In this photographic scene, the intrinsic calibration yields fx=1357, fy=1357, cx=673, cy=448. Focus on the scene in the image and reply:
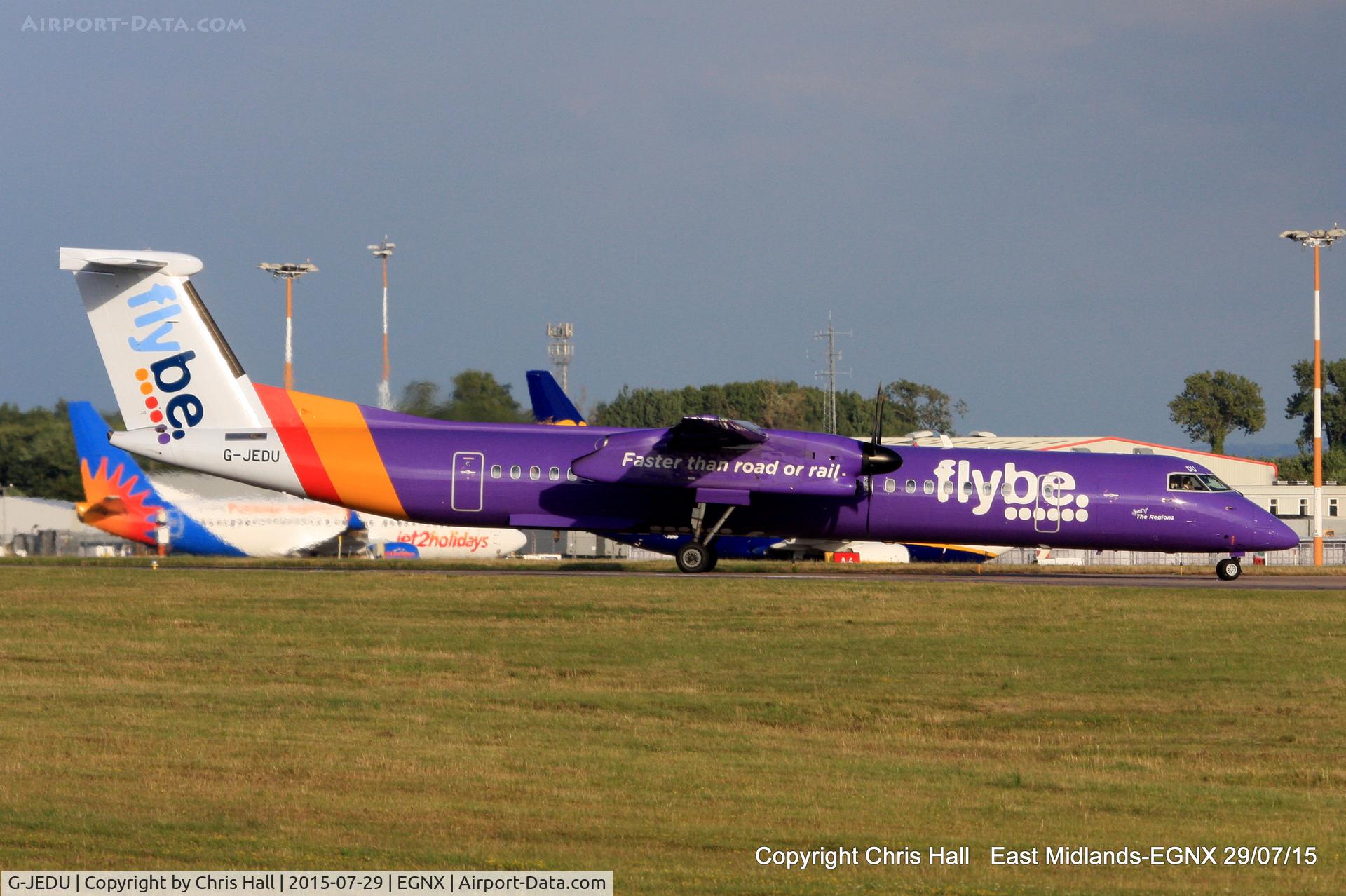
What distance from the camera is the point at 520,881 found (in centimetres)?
788

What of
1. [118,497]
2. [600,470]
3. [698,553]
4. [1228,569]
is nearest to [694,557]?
[698,553]

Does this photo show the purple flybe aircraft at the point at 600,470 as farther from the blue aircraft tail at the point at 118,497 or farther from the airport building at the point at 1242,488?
the airport building at the point at 1242,488

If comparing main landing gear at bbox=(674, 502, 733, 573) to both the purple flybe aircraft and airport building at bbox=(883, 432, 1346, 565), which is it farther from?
airport building at bbox=(883, 432, 1346, 565)

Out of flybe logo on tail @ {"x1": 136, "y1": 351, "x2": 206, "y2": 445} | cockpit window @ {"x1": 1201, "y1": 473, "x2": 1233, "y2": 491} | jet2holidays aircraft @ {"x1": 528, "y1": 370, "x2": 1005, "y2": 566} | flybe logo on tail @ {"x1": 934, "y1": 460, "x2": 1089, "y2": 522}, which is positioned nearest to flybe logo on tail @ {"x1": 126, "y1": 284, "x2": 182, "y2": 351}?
flybe logo on tail @ {"x1": 136, "y1": 351, "x2": 206, "y2": 445}

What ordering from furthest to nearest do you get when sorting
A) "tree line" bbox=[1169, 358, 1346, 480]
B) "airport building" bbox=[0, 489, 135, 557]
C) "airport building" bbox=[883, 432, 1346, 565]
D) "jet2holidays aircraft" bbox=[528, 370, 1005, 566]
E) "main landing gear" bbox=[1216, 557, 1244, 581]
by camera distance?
"tree line" bbox=[1169, 358, 1346, 480] < "airport building" bbox=[883, 432, 1346, 565] < "airport building" bbox=[0, 489, 135, 557] < "jet2holidays aircraft" bbox=[528, 370, 1005, 566] < "main landing gear" bbox=[1216, 557, 1244, 581]

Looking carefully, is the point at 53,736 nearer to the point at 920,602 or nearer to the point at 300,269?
the point at 920,602

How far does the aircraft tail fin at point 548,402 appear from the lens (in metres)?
39.2

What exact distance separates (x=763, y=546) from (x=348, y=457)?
1923 cm

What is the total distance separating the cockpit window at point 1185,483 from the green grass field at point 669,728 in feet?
15.2

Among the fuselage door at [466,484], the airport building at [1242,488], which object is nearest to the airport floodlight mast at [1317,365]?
the airport building at [1242,488]

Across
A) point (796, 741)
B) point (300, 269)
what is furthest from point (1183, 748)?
point (300, 269)

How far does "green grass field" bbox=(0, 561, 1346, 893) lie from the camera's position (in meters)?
8.88

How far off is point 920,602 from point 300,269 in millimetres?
32692

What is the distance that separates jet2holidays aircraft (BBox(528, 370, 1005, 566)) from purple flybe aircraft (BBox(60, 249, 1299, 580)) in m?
2.90
